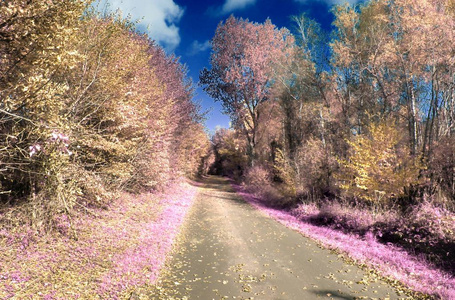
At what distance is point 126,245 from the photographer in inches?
313

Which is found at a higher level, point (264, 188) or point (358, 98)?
point (358, 98)

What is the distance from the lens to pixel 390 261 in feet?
25.0

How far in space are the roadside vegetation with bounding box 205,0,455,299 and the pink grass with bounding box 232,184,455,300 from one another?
0.24 ft

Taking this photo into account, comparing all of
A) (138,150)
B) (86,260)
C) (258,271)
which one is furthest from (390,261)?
(138,150)

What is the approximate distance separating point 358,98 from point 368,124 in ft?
7.05

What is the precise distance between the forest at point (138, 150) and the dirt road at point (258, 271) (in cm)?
89

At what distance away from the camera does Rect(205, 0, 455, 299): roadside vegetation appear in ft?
32.4

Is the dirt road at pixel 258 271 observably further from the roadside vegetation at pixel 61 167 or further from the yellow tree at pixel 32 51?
the yellow tree at pixel 32 51

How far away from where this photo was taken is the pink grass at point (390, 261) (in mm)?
5992

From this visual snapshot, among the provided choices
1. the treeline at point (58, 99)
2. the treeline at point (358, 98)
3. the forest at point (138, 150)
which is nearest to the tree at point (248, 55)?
the treeline at point (358, 98)

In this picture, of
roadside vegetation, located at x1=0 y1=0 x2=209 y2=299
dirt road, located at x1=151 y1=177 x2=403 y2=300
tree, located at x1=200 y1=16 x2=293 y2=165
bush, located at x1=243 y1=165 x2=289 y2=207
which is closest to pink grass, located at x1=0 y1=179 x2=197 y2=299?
roadside vegetation, located at x1=0 y1=0 x2=209 y2=299

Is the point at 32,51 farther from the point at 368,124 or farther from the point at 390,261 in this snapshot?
the point at 368,124

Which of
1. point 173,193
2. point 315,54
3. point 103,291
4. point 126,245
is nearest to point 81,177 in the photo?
point 126,245

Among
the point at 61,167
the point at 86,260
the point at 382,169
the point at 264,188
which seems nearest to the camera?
the point at 86,260
